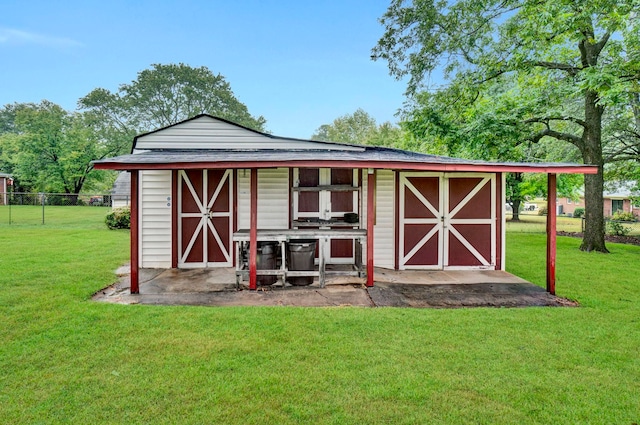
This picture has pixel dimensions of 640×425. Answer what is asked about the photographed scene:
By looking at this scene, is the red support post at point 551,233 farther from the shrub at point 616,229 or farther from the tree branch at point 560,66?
the shrub at point 616,229

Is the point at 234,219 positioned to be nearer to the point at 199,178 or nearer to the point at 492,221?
the point at 199,178

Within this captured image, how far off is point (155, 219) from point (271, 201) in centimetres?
239

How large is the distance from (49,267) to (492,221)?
28.5 ft

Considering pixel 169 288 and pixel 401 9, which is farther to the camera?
pixel 401 9

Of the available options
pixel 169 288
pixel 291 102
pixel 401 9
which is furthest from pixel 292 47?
pixel 169 288

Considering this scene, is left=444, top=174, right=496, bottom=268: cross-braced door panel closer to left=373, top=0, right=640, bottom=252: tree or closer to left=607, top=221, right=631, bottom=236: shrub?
left=373, top=0, right=640, bottom=252: tree

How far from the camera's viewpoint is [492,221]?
684cm

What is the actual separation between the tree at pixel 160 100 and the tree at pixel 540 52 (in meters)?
26.3

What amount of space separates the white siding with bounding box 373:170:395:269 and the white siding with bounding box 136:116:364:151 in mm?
963

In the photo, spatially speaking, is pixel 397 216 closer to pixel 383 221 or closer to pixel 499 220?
pixel 383 221

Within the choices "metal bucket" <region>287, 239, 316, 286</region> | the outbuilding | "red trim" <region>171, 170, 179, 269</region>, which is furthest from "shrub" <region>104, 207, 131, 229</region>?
"metal bucket" <region>287, 239, 316, 286</region>

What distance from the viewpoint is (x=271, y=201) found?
6.91m

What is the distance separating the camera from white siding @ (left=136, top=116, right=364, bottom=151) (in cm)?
729

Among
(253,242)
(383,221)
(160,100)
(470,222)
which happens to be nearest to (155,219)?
(253,242)
